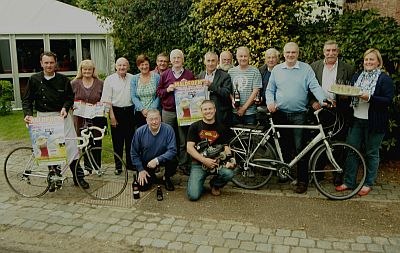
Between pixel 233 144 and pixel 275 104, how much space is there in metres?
0.85

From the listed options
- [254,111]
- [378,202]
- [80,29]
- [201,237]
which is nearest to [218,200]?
[201,237]

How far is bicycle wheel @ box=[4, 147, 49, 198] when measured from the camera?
5.93m

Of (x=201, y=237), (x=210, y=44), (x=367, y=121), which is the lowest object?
(x=201, y=237)

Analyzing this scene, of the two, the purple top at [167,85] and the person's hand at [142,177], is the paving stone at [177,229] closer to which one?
the person's hand at [142,177]

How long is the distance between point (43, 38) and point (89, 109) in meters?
8.80

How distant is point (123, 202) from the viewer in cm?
560

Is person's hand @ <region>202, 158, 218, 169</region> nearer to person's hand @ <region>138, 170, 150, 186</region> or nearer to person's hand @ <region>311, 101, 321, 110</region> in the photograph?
person's hand @ <region>138, 170, 150, 186</region>

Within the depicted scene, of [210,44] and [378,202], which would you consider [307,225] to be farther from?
[210,44]

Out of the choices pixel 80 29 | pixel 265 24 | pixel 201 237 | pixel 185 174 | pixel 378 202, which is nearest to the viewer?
pixel 201 237

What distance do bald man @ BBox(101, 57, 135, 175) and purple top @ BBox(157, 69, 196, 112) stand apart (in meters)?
0.53

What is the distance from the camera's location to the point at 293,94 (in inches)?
219

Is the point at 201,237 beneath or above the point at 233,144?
beneath

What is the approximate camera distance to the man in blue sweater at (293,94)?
5.54 meters

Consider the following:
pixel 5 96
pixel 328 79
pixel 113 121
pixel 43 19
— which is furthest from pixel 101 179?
pixel 43 19
